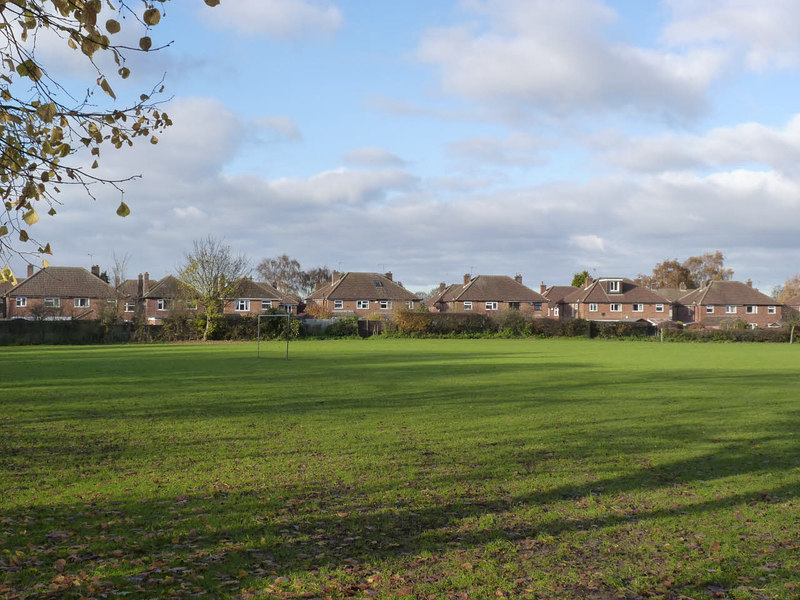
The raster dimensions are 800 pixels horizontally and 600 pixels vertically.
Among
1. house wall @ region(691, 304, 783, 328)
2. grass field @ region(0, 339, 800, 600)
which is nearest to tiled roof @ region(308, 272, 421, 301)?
house wall @ region(691, 304, 783, 328)

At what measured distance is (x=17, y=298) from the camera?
82062 millimetres

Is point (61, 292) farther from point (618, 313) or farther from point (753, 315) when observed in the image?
point (753, 315)

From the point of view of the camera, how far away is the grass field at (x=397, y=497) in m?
5.80

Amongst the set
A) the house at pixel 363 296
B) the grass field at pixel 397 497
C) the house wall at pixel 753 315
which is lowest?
the grass field at pixel 397 497

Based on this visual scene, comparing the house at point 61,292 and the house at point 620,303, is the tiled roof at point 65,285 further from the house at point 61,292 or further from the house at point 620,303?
the house at point 620,303

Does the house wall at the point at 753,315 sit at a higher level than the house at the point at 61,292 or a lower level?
lower

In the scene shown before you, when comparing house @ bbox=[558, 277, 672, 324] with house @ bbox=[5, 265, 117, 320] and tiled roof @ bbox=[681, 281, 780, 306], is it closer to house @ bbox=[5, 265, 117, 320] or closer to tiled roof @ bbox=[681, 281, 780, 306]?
tiled roof @ bbox=[681, 281, 780, 306]

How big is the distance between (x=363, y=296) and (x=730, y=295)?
53548mm

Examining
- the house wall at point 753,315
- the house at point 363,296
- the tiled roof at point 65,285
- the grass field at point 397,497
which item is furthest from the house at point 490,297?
the grass field at point 397,497

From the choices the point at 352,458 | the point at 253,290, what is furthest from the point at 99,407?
the point at 253,290

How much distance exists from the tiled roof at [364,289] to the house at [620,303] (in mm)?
23986

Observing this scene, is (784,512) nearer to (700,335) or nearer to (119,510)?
(119,510)

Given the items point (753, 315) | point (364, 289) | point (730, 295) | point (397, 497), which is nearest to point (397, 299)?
point (364, 289)

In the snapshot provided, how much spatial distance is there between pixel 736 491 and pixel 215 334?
186 feet
